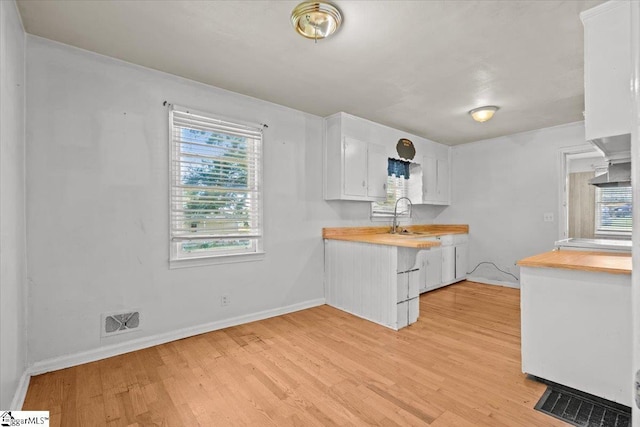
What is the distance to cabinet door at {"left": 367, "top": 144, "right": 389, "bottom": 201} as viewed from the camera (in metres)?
4.11

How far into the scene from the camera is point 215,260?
3.04 metres

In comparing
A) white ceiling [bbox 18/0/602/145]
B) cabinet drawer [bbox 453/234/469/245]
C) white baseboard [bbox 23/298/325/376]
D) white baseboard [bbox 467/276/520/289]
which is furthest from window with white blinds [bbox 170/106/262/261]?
white baseboard [bbox 467/276/520/289]

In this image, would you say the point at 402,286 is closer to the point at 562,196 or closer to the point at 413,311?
the point at 413,311

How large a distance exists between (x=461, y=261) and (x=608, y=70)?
384 centimetres

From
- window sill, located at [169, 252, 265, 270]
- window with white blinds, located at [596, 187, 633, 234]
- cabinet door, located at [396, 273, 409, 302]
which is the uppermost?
window with white blinds, located at [596, 187, 633, 234]

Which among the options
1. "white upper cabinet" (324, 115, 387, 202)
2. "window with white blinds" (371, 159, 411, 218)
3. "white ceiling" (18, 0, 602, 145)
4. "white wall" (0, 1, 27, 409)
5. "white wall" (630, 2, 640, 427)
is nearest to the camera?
"white wall" (630, 2, 640, 427)

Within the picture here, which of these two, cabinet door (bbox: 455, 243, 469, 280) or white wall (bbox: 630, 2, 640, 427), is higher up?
white wall (bbox: 630, 2, 640, 427)

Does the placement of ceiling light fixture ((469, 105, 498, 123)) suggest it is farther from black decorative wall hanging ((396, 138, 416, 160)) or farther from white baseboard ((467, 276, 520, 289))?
white baseboard ((467, 276, 520, 289))

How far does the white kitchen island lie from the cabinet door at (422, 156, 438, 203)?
2.99 metres

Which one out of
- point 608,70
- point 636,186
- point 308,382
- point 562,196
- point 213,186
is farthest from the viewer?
point 562,196

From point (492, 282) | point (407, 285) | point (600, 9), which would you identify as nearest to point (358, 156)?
point (407, 285)

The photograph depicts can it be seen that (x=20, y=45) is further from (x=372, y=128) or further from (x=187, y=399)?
(x=372, y=128)

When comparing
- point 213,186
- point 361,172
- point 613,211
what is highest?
point 361,172

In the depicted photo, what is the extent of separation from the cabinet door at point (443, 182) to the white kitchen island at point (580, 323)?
10.8 feet
